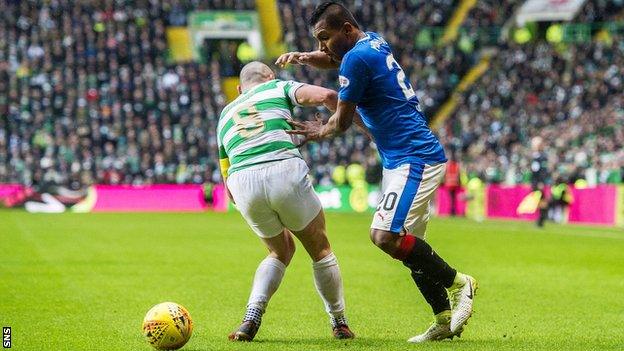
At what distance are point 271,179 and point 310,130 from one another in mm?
480

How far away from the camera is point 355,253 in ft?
59.4

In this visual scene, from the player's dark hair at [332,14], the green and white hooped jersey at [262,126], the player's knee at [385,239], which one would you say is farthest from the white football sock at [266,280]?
the player's dark hair at [332,14]

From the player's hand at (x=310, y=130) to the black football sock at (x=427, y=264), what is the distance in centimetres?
107

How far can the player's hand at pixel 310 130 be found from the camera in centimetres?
782

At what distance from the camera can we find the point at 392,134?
26.3 ft

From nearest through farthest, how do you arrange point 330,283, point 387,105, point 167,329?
point 167,329, point 387,105, point 330,283

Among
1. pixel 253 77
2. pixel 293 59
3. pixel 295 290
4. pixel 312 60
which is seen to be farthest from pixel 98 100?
pixel 253 77

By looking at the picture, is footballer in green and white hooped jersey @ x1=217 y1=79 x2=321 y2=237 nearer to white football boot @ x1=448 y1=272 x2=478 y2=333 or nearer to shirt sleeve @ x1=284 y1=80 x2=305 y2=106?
shirt sleeve @ x1=284 y1=80 x2=305 y2=106

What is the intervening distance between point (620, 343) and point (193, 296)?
5060mm

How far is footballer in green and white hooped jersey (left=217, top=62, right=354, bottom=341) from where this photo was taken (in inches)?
316

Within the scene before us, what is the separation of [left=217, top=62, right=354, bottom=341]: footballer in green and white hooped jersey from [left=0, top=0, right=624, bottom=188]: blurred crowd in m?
25.7

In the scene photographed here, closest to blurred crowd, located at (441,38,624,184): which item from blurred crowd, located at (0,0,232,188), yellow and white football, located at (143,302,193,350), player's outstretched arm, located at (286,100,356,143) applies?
blurred crowd, located at (0,0,232,188)

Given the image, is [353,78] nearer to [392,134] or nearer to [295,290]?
[392,134]

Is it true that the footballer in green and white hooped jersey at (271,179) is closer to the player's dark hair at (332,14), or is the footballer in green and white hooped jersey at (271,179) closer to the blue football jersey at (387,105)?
the blue football jersey at (387,105)
